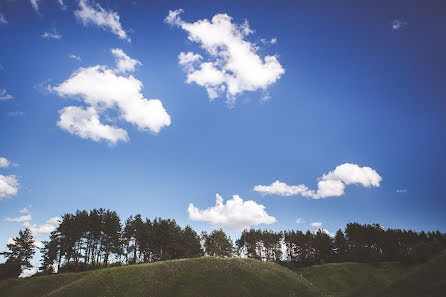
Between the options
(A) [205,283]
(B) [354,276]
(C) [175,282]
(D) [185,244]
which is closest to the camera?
(A) [205,283]

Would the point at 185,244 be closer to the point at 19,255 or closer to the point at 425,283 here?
the point at 19,255

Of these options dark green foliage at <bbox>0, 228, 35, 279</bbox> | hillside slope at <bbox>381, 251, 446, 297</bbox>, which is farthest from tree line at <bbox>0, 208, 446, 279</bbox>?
hillside slope at <bbox>381, 251, 446, 297</bbox>

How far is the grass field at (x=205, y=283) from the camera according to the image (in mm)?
35500

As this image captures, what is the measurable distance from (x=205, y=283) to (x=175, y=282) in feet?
19.5

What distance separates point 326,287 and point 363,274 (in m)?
15.7

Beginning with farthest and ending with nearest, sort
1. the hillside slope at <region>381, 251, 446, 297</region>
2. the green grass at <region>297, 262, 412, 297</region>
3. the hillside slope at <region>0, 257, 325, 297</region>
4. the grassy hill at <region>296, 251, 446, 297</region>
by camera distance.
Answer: the green grass at <region>297, 262, 412, 297</region>, the hillside slope at <region>0, 257, 325, 297</region>, the grassy hill at <region>296, 251, 446, 297</region>, the hillside slope at <region>381, 251, 446, 297</region>

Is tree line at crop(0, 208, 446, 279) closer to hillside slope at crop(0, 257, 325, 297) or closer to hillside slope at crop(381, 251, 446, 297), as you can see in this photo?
hillside slope at crop(0, 257, 325, 297)

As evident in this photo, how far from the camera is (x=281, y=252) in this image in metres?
108

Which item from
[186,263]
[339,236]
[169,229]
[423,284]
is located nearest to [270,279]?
[186,263]

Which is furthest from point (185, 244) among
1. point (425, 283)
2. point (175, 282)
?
point (425, 283)

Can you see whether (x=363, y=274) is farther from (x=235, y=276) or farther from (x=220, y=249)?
(x=220, y=249)

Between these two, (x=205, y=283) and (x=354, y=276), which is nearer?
(x=205, y=283)

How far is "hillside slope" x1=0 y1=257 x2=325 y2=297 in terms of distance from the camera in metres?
41.8

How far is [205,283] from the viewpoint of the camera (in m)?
44.7
